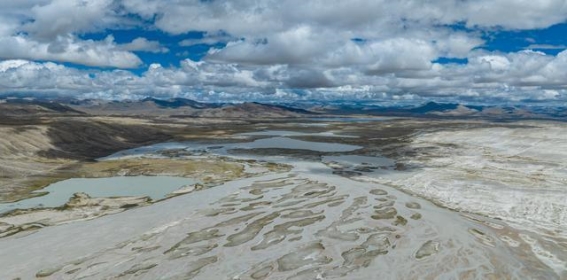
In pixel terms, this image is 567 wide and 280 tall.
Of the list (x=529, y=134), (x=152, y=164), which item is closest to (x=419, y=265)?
(x=152, y=164)

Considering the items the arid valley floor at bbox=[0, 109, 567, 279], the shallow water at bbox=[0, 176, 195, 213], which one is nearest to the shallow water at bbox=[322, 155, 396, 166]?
the arid valley floor at bbox=[0, 109, 567, 279]

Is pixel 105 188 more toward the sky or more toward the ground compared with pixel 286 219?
more toward the ground

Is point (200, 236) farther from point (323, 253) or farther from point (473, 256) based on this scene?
point (473, 256)

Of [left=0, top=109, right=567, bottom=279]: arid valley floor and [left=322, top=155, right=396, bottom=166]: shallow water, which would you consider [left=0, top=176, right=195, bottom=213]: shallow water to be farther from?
[left=322, top=155, right=396, bottom=166]: shallow water

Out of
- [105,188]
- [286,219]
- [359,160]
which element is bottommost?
[359,160]

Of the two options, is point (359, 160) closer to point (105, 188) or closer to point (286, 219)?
point (105, 188)

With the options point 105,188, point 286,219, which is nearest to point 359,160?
point 105,188
